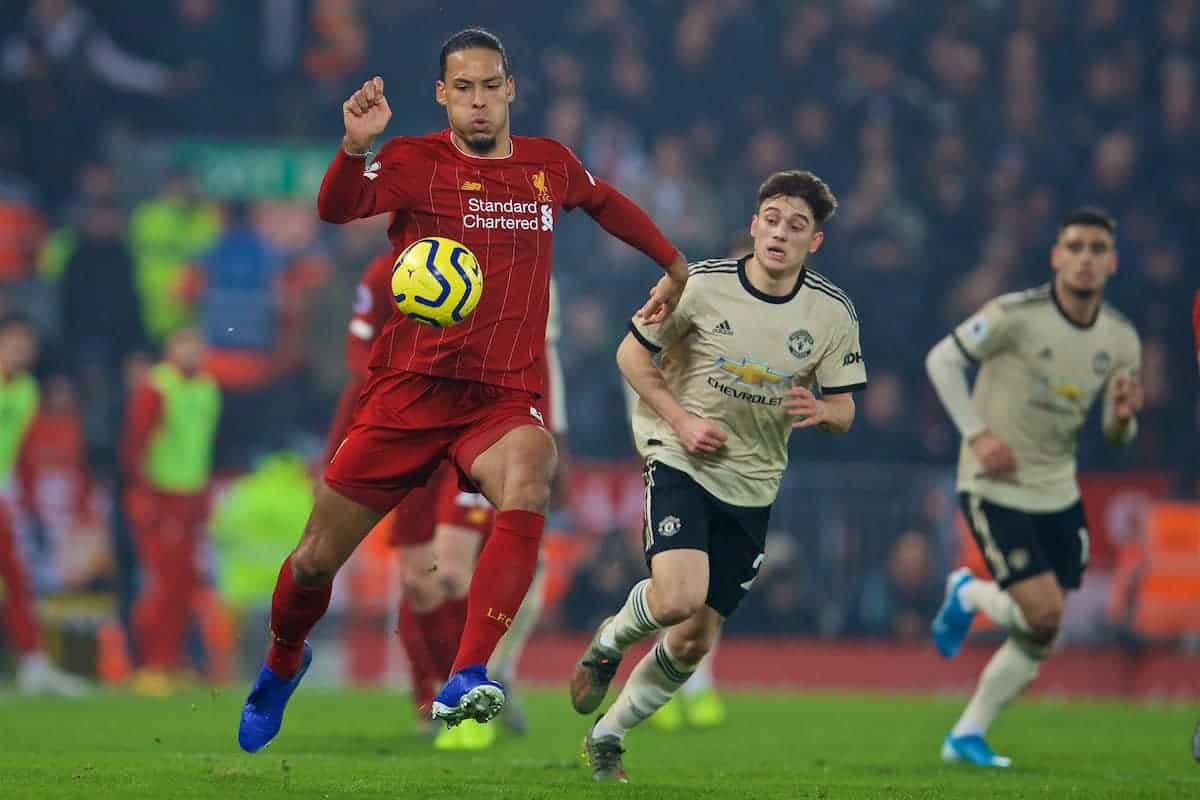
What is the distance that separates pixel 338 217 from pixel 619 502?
27.3 feet

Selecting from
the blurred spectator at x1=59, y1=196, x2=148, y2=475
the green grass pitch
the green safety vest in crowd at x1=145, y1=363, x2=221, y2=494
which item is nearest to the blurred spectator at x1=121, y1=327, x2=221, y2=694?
the green safety vest in crowd at x1=145, y1=363, x2=221, y2=494

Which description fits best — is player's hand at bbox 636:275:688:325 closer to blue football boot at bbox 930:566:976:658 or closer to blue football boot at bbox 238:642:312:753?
blue football boot at bbox 238:642:312:753

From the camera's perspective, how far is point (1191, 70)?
60.6 ft

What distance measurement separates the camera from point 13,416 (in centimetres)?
1376

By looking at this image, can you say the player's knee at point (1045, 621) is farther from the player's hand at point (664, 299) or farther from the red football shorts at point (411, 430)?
the red football shorts at point (411, 430)

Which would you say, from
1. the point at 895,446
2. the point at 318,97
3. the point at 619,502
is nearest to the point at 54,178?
the point at 318,97

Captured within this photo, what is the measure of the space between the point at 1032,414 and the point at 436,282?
3.74m

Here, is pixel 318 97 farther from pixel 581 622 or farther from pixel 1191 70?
pixel 1191 70

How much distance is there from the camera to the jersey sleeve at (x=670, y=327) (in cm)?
725

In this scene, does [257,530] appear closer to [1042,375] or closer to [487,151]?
[1042,375]

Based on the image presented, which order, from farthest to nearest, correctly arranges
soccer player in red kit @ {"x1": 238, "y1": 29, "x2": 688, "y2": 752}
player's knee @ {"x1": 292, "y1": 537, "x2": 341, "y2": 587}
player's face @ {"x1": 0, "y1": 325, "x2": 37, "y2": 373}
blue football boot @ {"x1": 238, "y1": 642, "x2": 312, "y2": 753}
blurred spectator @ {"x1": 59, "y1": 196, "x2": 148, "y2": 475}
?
blurred spectator @ {"x1": 59, "y1": 196, "x2": 148, "y2": 475}
player's face @ {"x1": 0, "y1": 325, "x2": 37, "y2": 373}
blue football boot @ {"x1": 238, "y1": 642, "x2": 312, "y2": 753}
player's knee @ {"x1": 292, "y1": 537, "x2": 341, "y2": 587}
soccer player in red kit @ {"x1": 238, "y1": 29, "x2": 688, "y2": 752}

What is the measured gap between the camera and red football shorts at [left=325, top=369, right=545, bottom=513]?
6.53 meters

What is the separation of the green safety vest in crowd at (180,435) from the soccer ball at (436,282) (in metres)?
8.42

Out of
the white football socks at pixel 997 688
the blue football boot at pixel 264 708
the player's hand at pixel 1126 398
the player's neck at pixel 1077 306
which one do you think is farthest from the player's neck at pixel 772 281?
the white football socks at pixel 997 688
